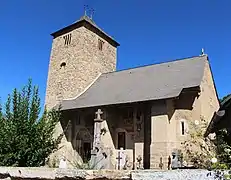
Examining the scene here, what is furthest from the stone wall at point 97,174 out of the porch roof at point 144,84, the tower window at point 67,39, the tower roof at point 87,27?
the tower window at point 67,39

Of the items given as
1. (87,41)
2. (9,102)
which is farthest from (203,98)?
(9,102)

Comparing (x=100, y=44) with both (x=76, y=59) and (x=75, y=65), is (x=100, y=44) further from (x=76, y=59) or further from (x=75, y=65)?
(x=75, y=65)

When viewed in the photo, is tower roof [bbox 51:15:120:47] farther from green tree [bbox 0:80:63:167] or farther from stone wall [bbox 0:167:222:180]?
stone wall [bbox 0:167:222:180]

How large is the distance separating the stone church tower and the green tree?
1871 cm

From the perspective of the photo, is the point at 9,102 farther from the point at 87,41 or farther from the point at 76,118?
the point at 87,41

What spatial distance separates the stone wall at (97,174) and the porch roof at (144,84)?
624 inches

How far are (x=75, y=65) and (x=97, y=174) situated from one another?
26014 millimetres

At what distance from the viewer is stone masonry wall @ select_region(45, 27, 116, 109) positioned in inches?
1109

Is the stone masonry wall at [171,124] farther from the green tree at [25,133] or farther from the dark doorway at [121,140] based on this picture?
the green tree at [25,133]

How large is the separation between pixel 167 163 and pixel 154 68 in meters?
10.0

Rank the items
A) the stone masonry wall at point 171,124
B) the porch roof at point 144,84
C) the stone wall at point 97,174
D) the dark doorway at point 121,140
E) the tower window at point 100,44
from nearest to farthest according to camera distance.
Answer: the stone wall at point 97,174, the stone masonry wall at point 171,124, the porch roof at point 144,84, the dark doorway at point 121,140, the tower window at point 100,44

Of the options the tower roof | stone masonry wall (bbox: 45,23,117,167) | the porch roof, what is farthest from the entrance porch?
the tower roof

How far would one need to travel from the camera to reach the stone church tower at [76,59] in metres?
28.2

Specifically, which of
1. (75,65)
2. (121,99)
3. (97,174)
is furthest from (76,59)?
(97,174)
